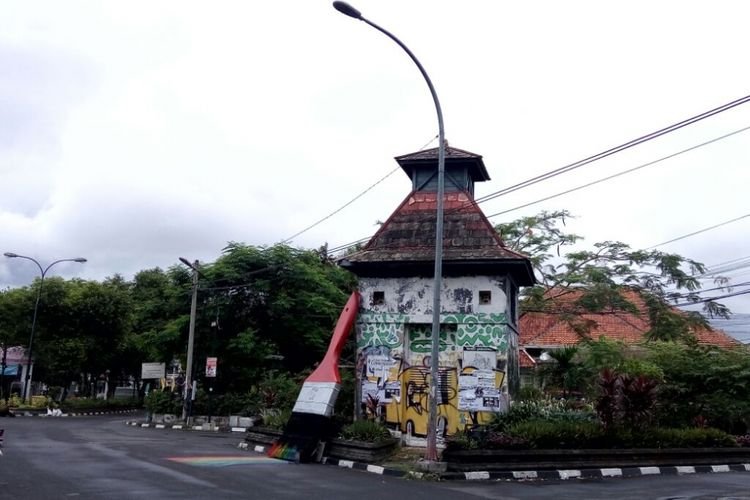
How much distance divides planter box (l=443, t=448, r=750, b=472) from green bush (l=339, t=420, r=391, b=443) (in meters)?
2.65

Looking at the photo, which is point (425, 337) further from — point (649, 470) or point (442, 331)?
point (649, 470)

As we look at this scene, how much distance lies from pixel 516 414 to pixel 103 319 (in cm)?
3508

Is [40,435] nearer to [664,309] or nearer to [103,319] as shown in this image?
[103,319]

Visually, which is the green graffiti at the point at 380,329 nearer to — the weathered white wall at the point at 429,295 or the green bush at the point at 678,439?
the weathered white wall at the point at 429,295

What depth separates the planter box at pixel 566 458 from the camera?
1546 cm

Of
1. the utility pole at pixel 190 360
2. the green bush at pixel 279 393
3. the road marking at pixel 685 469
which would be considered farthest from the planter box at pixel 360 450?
the utility pole at pixel 190 360

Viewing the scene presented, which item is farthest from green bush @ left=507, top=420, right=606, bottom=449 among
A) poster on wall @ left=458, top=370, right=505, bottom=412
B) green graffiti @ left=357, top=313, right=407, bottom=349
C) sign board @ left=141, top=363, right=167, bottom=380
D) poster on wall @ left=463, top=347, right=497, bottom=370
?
sign board @ left=141, top=363, right=167, bottom=380

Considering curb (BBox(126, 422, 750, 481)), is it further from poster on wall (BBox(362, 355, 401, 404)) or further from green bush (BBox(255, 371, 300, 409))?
green bush (BBox(255, 371, 300, 409))

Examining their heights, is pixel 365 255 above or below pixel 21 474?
above

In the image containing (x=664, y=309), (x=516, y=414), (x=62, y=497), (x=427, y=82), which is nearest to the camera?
(x=62, y=497)

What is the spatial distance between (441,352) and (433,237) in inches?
133

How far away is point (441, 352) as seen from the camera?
65.3ft

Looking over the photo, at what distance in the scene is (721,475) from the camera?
1589cm

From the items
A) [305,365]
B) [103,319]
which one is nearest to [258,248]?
[305,365]
